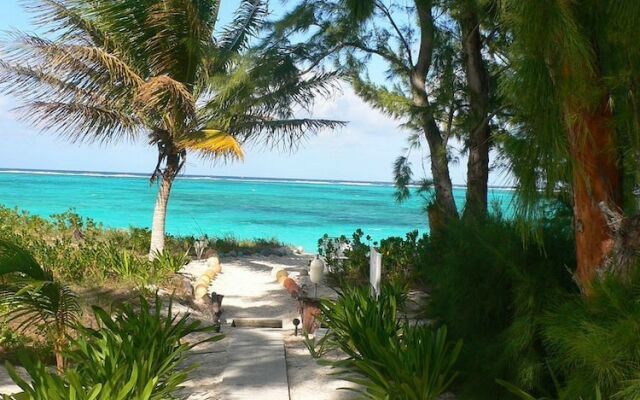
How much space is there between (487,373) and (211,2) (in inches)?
414

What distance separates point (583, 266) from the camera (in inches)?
156

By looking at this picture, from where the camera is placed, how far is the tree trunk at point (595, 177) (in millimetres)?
3711

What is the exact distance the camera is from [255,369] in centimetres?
587

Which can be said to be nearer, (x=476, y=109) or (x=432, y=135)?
(x=476, y=109)

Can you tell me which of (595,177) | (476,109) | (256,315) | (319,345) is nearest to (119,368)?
(319,345)

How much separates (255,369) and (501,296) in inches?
86.1

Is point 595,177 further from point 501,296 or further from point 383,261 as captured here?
point 383,261

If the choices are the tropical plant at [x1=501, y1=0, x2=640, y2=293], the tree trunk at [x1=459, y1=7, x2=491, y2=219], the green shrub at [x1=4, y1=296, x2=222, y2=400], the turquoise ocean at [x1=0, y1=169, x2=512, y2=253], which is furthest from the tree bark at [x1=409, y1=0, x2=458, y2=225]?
the turquoise ocean at [x1=0, y1=169, x2=512, y2=253]

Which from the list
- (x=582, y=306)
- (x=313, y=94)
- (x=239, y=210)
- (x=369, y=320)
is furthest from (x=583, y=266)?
(x=239, y=210)

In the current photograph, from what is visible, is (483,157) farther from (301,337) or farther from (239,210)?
(239,210)

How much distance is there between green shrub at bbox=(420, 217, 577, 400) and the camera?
180 inches

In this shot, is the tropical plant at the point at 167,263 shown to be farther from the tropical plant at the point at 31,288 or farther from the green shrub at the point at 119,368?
the tropical plant at the point at 31,288

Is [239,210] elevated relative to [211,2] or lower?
lower

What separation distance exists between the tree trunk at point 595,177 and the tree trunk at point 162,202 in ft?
34.5
